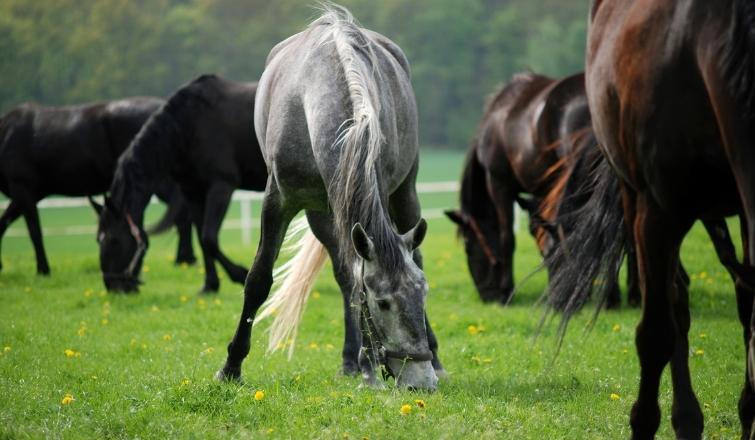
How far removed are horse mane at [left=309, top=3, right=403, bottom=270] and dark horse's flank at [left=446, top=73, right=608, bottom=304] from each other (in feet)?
15.5

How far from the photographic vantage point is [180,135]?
1104 cm

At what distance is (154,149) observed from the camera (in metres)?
10.9

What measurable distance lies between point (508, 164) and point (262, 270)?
5.97 metres

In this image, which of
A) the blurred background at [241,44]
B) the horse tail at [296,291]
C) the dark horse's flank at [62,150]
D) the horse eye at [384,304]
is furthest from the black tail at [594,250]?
the blurred background at [241,44]

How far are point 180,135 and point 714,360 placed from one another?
6855 millimetres

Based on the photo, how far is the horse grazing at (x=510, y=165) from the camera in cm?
966

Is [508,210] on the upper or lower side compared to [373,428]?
lower

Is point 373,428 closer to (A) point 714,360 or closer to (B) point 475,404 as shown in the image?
(B) point 475,404

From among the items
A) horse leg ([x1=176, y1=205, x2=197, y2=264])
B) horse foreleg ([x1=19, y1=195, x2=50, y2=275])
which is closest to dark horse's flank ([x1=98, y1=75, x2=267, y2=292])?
horse foreleg ([x1=19, y1=195, x2=50, y2=275])

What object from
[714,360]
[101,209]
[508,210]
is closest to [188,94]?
[101,209]

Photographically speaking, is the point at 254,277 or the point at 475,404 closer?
the point at 475,404

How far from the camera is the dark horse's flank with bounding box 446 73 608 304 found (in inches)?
383

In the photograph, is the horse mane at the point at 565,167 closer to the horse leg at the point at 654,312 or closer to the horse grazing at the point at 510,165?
the horse grazing at the point at 510,165

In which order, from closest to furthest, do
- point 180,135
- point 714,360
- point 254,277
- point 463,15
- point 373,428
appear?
1. point 373,428
2. point 254,277
3. point 714,360
4. point 180,135
5. point 463,15
